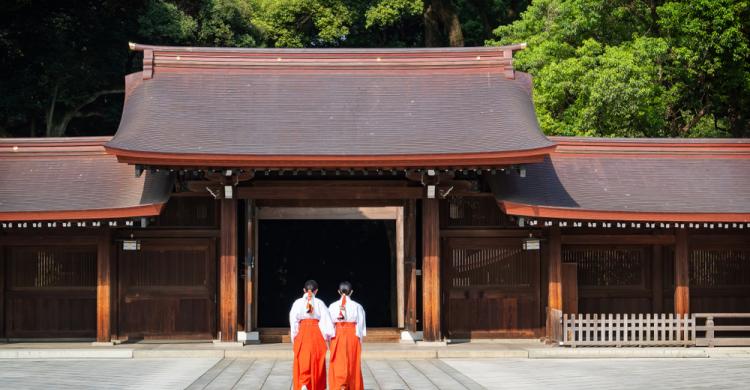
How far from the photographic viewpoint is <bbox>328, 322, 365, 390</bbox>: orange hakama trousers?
48.8ft

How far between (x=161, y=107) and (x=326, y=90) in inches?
139

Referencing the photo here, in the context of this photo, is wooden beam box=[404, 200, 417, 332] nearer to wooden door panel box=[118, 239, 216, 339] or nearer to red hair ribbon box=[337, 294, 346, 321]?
wooden door panel box=[118, 239, 216, 339]

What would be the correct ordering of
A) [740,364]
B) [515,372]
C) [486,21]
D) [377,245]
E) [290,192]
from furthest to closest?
1. [486,21]
2. [377,245]
3. [290,192]
4. [740,364]
5. [515,372]

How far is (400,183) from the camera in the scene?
22312 mm

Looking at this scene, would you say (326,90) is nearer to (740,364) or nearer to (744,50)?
(740,364)

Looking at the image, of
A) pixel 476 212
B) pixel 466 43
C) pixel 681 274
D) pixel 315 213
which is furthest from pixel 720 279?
pixel 466 43

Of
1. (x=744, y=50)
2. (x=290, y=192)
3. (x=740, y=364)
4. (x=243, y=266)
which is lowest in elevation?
(x=740, y=364)

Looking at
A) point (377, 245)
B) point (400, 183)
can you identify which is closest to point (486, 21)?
point (377, 245)

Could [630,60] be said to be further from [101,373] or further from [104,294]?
[101,373]

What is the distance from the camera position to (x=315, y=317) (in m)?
15.3

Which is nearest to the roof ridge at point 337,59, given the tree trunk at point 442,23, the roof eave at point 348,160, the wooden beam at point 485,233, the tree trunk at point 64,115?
the wooden beam at point 485,233

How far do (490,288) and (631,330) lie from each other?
294 cm

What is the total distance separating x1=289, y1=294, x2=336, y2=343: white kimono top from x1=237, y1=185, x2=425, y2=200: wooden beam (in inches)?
264

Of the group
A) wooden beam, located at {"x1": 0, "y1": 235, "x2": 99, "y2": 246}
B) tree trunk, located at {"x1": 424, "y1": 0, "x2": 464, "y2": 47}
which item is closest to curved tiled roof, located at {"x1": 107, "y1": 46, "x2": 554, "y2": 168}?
wooden beam, located at {"x1": 0, "y1": 235, "x2": 99, "y2": 246}
